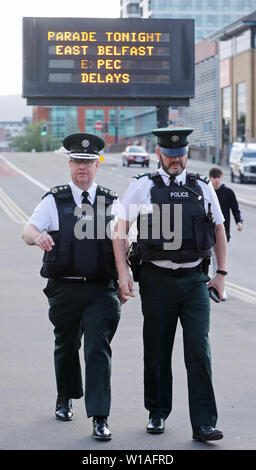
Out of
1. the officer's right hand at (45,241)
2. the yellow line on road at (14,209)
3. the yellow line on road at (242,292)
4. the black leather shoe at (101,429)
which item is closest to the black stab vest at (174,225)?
the officer's right hand at (45,241)

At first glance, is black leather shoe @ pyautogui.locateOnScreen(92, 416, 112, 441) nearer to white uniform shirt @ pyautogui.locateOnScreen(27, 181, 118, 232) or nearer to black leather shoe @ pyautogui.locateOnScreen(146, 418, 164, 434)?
black leather shoe @ pyautogui.locateOnScreen(146, 418, 164, 434)

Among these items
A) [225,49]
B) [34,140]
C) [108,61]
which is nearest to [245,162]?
[108,61]

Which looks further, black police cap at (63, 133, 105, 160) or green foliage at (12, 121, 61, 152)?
green foliage at (12, 121, 61, 152)

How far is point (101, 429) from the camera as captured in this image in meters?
5.85

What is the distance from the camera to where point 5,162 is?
71500 millimetres

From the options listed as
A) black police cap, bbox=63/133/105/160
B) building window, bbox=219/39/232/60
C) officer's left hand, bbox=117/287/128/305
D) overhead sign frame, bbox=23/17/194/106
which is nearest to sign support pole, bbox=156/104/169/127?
overhead sign frame, bbox=23/17/194/106

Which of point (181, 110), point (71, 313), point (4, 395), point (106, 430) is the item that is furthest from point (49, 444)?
point (181, 110)

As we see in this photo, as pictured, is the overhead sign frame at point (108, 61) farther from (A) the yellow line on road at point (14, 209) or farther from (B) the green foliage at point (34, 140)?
(B) the green foliage at point (34, 140)

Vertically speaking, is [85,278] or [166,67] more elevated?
[166,67]

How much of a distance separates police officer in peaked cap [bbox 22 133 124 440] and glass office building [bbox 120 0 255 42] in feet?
446

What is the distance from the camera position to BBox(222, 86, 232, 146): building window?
A: 78.0 metres

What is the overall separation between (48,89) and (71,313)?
1306 cm

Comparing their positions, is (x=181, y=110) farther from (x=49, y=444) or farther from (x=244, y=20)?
(x=49, y=444)

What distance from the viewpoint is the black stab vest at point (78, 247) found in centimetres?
609
